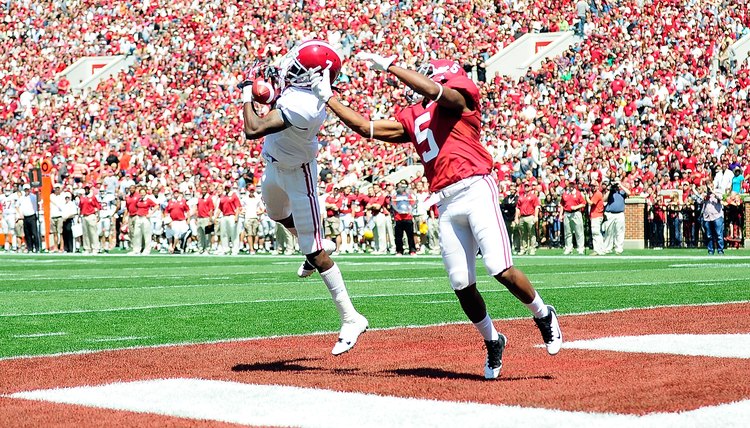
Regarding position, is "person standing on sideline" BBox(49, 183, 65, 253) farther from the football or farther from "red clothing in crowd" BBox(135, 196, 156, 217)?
the football

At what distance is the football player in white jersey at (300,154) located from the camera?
7223mm

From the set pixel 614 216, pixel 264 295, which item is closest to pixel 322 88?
pixel 264 295

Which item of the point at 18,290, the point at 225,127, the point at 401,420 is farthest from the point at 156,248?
the point at 401,420

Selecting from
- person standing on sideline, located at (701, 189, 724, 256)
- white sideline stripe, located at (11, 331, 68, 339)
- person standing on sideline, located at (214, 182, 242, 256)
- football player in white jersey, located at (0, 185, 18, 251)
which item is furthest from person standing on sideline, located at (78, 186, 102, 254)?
white sideline stripe, located at (11, 331, 68, 339)


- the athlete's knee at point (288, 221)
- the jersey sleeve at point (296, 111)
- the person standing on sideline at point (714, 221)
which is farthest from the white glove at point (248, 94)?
the person standing on sideline at point (714, 221)

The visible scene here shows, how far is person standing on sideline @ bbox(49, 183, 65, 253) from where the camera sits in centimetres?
2961

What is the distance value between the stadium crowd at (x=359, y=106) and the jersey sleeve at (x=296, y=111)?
1764 centimetres

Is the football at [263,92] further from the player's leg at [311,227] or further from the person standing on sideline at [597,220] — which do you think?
the person standing on sideline at [597,220]

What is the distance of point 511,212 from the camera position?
2667cm

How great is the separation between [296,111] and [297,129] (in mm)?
187

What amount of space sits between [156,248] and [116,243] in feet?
7.20

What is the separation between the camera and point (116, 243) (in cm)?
3247

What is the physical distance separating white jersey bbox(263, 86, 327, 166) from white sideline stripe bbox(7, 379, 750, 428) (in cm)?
174

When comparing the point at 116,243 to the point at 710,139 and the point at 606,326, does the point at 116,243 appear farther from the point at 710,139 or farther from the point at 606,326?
the point at 606,326
